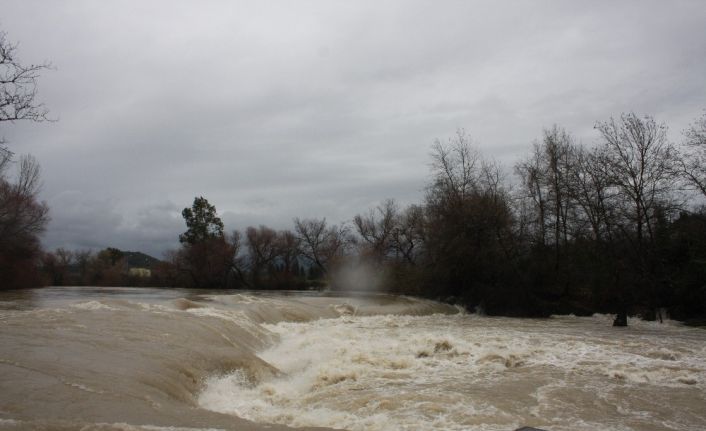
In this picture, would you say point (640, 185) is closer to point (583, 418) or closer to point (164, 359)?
point (583, 418)

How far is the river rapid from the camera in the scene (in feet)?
20.5

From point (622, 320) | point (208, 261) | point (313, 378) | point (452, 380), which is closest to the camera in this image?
point (452, 380)

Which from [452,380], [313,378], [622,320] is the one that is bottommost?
[313,378]

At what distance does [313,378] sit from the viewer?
31.7 feet

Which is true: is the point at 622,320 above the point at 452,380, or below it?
above

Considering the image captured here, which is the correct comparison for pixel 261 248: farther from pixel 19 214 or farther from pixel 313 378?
pixel 313 378

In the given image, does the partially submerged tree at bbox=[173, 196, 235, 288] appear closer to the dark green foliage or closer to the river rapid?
the dark green foliage

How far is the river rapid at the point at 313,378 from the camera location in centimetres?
623

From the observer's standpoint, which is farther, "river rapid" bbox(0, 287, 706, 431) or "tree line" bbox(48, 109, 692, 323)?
"tree line" bbox(48, 109, 692, 323)

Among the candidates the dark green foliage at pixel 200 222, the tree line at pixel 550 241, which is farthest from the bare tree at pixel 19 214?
the dark green foliage at pixel 200 222

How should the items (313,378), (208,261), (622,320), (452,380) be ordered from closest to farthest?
(452,380) → (313,378) → (622,320) → (208,261)

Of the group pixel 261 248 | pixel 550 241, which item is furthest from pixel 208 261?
pixel 550 241

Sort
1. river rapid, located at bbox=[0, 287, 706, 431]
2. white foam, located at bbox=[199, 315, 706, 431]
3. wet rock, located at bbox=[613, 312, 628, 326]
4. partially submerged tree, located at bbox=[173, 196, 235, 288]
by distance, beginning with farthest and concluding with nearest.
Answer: partially submerged tree, located at bbox=[173, 196, 235, 288] < wet rock, located at bbox=[613, 312, 628, 326] < white foam, located at bbox=[199, 315, 706, 431] < river rapid, located at bbox=[0, 287, 706, 431]

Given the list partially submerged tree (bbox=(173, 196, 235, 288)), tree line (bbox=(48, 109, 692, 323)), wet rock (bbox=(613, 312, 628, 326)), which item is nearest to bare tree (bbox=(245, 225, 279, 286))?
partially submerged tree (bbox=(173, 196, 235, 288))
